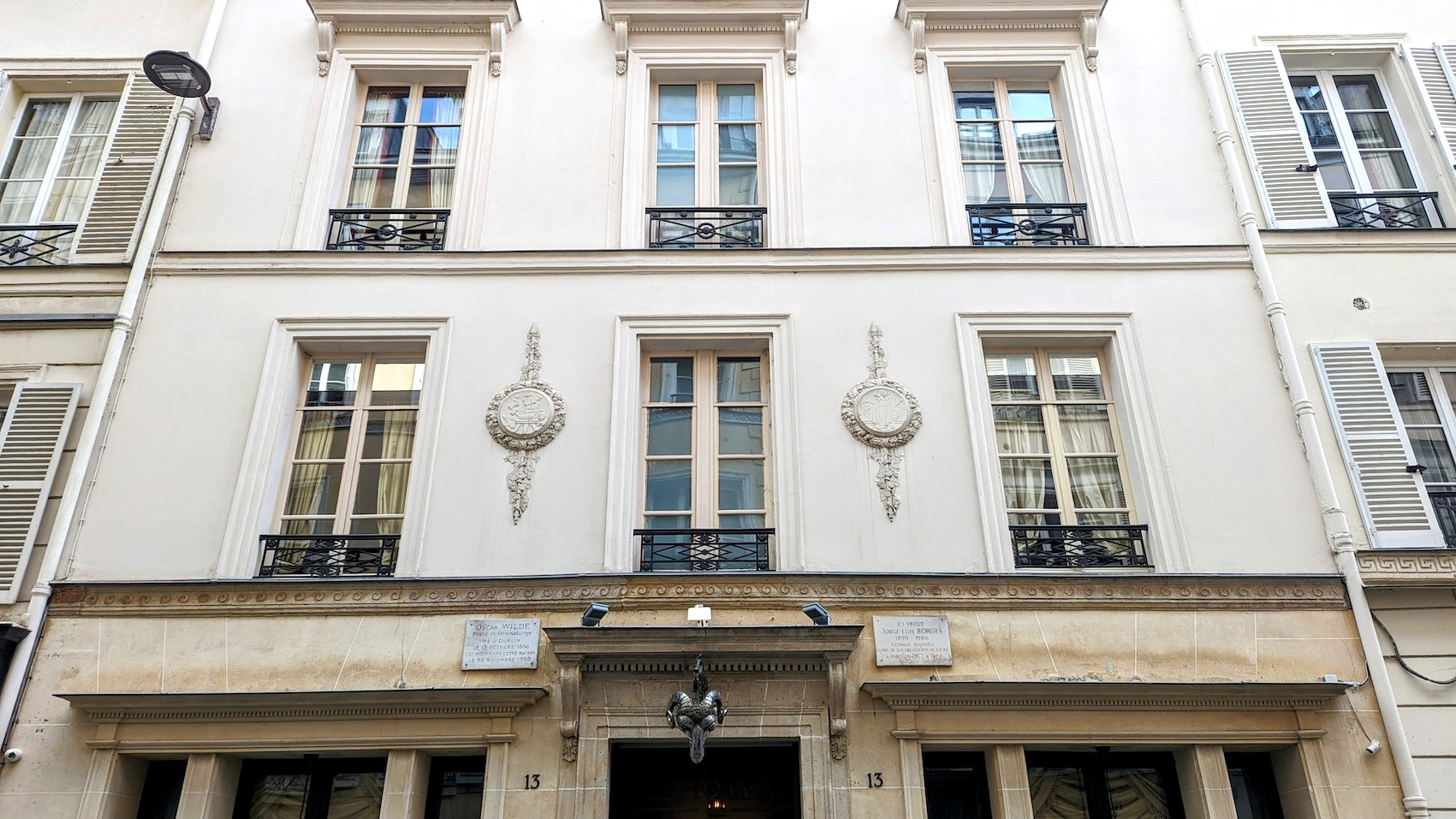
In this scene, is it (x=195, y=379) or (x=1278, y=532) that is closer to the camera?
(x=1278, y=532)

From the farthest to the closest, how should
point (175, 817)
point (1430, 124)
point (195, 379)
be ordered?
1. point (1430, 124)
2. point (195, 379)
3. point (175, 817)

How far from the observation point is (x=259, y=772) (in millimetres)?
6984

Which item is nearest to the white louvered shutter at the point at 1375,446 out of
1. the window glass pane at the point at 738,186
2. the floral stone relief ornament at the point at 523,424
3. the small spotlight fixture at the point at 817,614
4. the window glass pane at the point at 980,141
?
the window glass pane at the point at 980,141

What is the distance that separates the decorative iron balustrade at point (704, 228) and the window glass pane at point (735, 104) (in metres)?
1.17

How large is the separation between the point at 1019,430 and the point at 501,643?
4.40m

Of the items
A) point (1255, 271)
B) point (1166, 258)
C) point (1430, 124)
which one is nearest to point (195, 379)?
point (1166, 258)

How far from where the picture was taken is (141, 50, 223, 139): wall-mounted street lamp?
26.7ft

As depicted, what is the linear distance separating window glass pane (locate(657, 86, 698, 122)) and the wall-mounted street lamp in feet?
13.3

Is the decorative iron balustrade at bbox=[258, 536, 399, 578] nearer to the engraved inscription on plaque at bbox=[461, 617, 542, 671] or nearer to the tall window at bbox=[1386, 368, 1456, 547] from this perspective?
the engraved inscription on plaque at bbox=[461, 617, 542, 671]

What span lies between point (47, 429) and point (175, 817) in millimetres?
3269

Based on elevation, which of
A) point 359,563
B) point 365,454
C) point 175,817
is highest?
point 365,454

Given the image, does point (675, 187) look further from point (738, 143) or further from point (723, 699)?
point (723, 699)

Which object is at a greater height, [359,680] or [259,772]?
[359,680]

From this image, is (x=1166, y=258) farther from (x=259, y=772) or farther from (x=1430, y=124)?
(x=259, y=772)
